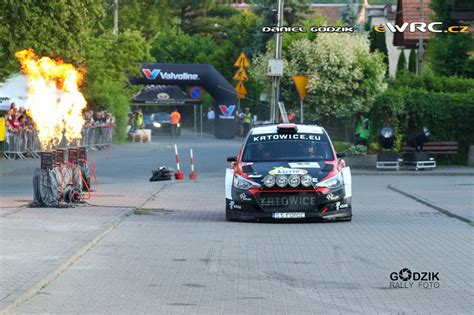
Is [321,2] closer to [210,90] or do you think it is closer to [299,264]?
[210,90]

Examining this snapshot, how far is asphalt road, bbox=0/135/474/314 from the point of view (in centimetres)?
1098

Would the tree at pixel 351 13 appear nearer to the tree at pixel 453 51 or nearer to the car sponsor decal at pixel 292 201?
the tree at pixel 453 51

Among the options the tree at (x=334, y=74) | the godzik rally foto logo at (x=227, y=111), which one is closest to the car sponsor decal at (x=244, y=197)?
the tree at (x=334, y=74)

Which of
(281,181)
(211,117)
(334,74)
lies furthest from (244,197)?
(211,117)

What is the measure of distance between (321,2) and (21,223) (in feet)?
372

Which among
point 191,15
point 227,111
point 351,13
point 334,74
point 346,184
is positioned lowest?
point 346,184

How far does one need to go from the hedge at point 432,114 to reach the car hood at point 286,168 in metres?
19.1

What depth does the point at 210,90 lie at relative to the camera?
214 ft

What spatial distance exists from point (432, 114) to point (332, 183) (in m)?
20.8

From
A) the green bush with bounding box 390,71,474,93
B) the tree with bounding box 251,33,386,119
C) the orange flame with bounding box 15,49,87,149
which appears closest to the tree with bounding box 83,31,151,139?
the tree with bounding box 251,33,386,119

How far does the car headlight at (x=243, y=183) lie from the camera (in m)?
19.2

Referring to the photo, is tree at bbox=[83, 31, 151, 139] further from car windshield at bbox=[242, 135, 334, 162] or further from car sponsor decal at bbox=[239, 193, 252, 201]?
car sponsor decal at bbox=[239, 193, 252, 201]

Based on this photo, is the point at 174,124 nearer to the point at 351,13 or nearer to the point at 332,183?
the point at 351,13

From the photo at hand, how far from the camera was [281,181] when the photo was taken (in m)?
19.1
